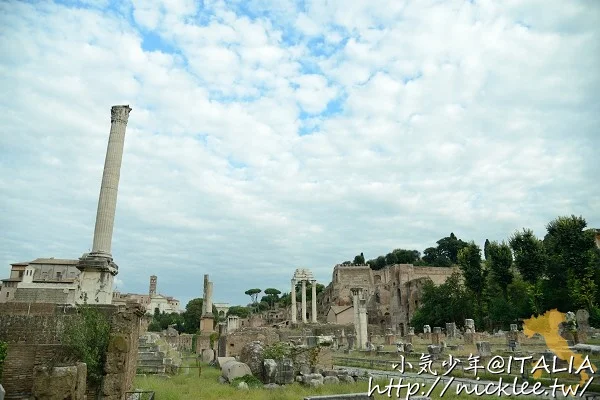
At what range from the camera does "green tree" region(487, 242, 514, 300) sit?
44250 mm

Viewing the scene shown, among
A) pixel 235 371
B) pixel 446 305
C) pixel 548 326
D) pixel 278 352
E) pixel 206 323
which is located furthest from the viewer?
pixel 446 305

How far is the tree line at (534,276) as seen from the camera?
3925cm

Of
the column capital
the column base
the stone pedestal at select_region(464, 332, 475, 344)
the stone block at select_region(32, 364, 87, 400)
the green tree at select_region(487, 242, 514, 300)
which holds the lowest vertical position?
the stone block at select_region(32, 364, 87, 400)

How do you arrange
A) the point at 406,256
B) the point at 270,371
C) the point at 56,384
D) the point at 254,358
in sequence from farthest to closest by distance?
the point at 406,256 < the point at 254,358 < the point at 270,371 < the point at 56,384

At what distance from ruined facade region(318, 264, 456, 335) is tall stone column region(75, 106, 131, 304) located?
61222mm

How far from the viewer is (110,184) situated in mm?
19469

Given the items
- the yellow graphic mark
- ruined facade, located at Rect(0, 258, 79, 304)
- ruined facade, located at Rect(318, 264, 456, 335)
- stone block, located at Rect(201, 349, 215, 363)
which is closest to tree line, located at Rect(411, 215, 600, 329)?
the yellow graphic mark

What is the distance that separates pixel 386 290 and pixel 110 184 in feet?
260

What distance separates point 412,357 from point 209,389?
51.8 feet

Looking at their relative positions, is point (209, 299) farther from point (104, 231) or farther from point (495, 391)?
point (495, 391)

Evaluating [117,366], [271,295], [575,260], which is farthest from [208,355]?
[271,295]

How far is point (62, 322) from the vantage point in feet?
42.0

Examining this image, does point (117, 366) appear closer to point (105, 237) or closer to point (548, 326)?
point (105, 237)

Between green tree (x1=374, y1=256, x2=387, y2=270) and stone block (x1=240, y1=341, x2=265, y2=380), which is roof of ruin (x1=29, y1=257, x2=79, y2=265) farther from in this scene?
green tree (x1=374, y1=256, x2=387, y2=270)
